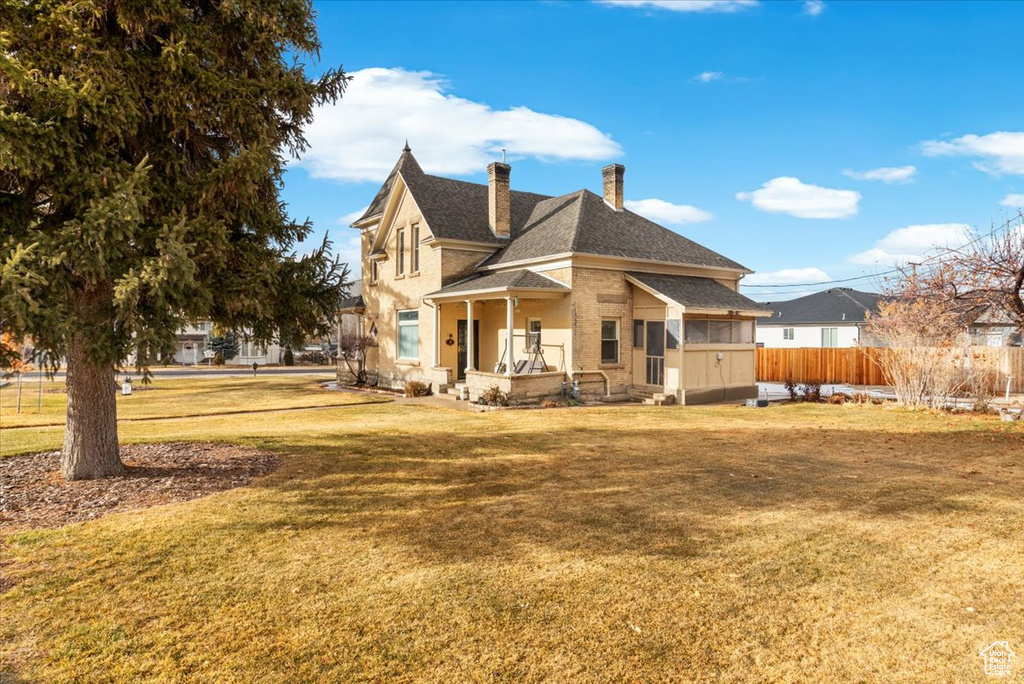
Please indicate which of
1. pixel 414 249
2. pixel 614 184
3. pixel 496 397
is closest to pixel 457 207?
pixel 414 249

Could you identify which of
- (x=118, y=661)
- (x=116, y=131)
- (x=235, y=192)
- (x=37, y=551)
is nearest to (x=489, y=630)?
(x=118, y=661)

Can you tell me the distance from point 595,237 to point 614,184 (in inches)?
173

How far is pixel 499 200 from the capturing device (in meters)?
23.8

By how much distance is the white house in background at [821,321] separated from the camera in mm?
38531

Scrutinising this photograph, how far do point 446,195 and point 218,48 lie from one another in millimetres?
16343

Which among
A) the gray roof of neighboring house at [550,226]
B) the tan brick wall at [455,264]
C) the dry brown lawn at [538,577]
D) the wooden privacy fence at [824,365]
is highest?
the gray roof of neighboring house at [550,226]

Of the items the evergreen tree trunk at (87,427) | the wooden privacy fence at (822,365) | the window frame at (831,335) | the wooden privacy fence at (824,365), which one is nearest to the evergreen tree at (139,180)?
the evergreen tree trunk at (87,427)

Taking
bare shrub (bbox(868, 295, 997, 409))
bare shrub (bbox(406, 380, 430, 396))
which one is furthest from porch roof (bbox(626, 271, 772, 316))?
bare shrub (bbox(406, 380, 430, 396))

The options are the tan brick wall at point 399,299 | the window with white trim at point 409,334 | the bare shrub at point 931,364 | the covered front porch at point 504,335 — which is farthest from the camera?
the window with white trim at point 409,334

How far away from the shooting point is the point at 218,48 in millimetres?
8477

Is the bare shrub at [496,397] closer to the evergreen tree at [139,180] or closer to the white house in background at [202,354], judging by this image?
the evergreen tree at [139,180]

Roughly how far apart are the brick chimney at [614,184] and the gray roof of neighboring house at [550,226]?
1.09 feet

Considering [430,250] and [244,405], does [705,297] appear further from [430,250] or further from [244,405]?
[244,405]

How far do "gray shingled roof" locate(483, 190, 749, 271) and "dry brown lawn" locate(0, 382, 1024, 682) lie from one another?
11.7 m
